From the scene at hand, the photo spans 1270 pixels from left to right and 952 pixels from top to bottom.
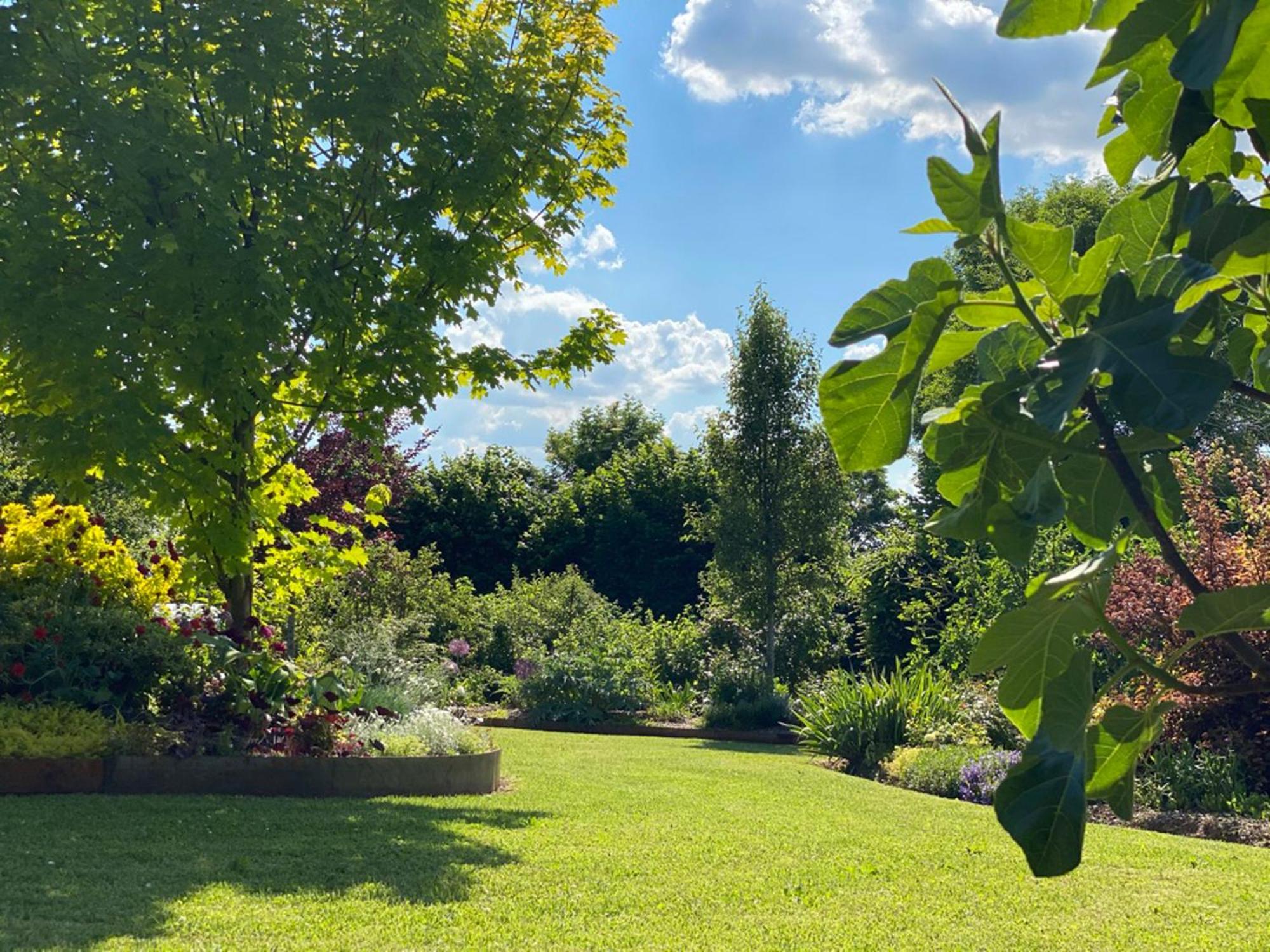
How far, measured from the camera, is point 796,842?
6.12 meters

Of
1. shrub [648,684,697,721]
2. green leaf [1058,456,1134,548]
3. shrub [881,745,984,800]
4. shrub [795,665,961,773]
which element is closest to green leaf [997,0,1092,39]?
green leaf [1058,456,1134,548]

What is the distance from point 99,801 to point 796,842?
4.11 m

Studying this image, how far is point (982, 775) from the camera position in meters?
9.23

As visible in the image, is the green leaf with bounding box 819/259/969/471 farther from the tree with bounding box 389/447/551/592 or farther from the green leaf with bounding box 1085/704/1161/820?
the tree with bounding box 389/447/551/592

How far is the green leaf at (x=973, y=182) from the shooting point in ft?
2.41

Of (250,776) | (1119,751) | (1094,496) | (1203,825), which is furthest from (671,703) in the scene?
(1094,496)

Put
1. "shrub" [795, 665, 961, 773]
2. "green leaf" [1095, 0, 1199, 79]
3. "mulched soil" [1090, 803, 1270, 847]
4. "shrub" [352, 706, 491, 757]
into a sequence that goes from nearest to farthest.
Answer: "green leaf" [1095, 0, 1199, 79] < "mulched soil" [1090, 803, 1270, 847] < "shrub" [352, 706, 491, 757] < "shrub" [795, 665, 961, 773]

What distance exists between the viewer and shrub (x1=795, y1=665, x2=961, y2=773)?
448 inches

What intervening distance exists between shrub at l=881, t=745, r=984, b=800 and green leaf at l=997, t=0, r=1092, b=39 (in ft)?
30.3

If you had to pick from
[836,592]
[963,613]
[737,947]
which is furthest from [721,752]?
[737,947]

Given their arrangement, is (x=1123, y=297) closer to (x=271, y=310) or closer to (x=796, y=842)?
(x=796, y=842)

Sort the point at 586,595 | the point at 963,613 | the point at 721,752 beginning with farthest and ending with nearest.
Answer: the point at 586,595 → the point at 963,613 → the point at 721,752

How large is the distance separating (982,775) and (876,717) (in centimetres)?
229

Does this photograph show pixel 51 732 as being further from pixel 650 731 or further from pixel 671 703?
pixel 671 703
